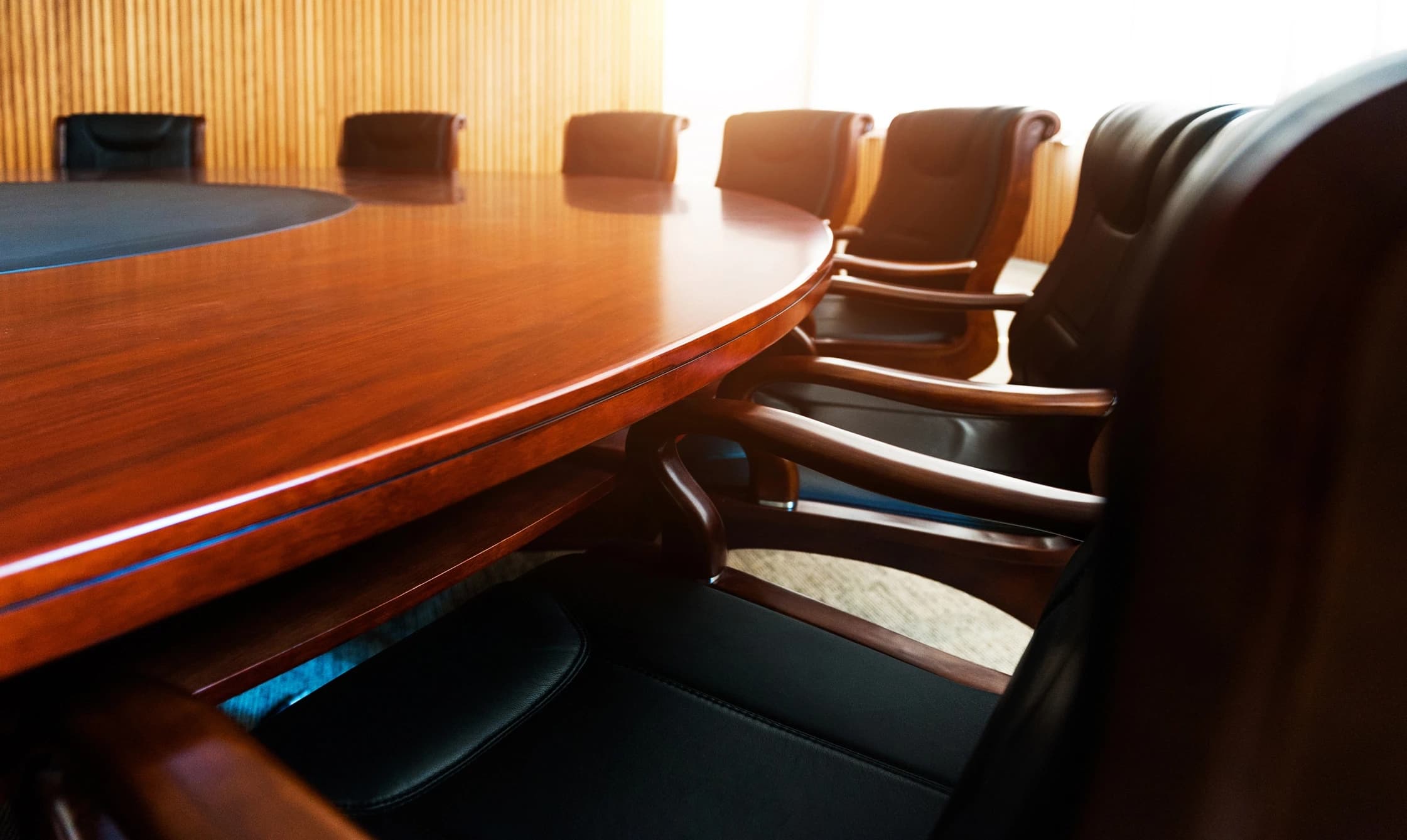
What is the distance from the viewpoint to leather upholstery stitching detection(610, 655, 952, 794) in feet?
2.05

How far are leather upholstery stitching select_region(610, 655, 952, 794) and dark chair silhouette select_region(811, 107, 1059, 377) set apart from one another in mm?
1186

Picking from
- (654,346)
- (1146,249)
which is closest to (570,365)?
(654,346)

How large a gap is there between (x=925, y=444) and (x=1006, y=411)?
33cm

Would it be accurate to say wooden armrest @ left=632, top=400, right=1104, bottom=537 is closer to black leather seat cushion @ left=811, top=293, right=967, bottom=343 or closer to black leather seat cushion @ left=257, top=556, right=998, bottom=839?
black leather seat cushion @ left=257, top=556, right=998, bottom=839

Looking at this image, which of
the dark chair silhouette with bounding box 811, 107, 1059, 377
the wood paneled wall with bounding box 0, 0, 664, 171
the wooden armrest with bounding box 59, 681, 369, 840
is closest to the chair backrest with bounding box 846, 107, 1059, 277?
the dark chair silhouette with bounding box 811, 107, 1059, 377

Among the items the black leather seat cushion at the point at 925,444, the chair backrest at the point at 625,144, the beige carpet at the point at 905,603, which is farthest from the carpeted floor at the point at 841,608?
the chair backrest at the point at 625,144

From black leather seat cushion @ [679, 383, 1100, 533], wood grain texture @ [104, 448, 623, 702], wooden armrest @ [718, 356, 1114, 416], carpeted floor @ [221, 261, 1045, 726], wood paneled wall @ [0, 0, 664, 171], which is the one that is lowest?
carpeted floor @ [221, 261, 1045, 726]

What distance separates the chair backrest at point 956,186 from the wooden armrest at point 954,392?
1094 mm

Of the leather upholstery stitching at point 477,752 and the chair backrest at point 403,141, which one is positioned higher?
the chair backrest at point 403,141

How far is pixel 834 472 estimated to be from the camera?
29.2 inches

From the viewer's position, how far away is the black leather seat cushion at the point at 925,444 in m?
1.10

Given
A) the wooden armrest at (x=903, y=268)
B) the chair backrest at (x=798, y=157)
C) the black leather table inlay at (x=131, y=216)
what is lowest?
the wooden armrest at (x=903, y=268)

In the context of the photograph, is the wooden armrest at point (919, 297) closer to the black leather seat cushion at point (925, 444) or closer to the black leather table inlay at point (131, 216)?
the black leather seat cushion at point (925, 444)

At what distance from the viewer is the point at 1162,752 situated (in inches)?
11.3
